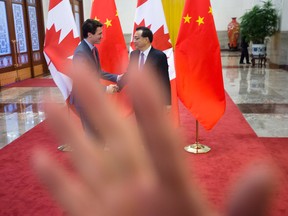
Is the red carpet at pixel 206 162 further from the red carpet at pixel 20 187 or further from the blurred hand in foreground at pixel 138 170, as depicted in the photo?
the blurred hand in foreground at pixel 138 170

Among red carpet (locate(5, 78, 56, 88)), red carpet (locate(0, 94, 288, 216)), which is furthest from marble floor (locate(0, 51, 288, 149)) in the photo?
red carpet (locate(5, 78, 56, 88))

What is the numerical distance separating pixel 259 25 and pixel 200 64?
7.70 meters

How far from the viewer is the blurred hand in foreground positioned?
0.87ft

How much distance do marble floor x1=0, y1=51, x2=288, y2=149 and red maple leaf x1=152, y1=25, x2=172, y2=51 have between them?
1.25 m

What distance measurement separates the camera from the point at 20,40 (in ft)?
26.8

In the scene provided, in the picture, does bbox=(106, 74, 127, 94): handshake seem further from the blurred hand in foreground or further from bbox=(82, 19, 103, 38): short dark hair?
bbox=(82, 19, 103, 38): short dark hair

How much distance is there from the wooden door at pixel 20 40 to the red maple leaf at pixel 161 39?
5.26 meters

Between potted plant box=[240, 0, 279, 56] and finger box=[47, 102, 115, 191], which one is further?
potted plant box=[240, 0, 279, 56]

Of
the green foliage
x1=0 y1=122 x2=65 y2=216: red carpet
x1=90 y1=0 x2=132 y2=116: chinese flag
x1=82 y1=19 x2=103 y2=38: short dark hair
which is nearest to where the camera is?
x1=0 y1=122 x2=65 y2=216: red carpet

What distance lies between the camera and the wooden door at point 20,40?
741cm

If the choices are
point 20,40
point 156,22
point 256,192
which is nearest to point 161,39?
point 156,22

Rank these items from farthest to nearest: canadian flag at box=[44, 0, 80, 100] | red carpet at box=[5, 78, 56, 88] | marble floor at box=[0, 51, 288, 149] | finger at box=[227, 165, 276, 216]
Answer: red carpet at box=[5, 78, 56, 88]
marble floor at box=[0, 51, 288, 149]
canadian flag at box=[44, 0, 80, 100]
finger at box=[227, 165, 276, 216]

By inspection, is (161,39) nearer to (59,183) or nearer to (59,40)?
(59,40)

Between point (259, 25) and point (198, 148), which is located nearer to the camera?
point (198, 148)
